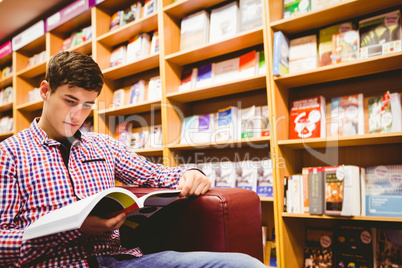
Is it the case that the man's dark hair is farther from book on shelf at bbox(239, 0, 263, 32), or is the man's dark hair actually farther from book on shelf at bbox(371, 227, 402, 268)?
book on shelf at bbox(371, 227, 402, 268)

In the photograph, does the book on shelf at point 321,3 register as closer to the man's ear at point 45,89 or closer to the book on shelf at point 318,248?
the book on shelf at point 318,248

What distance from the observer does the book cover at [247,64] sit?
219 cm

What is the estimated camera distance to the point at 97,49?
2930 millimetres

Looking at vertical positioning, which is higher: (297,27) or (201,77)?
(297,27)

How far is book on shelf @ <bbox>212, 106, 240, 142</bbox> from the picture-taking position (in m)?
2.24

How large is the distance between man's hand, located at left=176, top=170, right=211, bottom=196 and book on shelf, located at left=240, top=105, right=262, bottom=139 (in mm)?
1109

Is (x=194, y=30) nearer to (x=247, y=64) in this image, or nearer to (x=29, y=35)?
(x=247, y=64)

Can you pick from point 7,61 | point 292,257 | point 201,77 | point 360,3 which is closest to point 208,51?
point 201,77

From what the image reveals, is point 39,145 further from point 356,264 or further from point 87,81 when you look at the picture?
point 356,264

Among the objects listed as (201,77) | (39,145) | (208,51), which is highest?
(208,51)

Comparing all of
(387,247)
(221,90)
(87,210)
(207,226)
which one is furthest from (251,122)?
(87,210)

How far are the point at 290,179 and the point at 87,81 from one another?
1391 millimetres

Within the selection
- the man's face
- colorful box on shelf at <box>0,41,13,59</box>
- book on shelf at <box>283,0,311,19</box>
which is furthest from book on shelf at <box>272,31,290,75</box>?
colorful box on shelf at <box>0,41,13,59</box>

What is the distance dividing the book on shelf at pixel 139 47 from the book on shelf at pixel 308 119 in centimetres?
150
